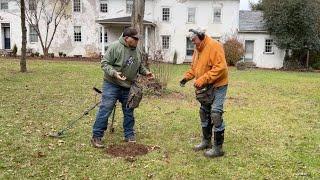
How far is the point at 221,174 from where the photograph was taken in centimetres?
605

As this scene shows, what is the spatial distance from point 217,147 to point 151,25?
96.4 ft

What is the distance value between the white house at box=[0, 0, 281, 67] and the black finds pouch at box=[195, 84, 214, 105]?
93.3ft

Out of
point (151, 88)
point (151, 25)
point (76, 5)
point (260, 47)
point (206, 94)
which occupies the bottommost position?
point (151, 88)

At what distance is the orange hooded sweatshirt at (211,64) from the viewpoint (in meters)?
6.44

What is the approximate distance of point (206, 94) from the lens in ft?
22.0

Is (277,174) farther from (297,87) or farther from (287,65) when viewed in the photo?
(287,65)

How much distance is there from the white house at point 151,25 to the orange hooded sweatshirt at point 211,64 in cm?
2848

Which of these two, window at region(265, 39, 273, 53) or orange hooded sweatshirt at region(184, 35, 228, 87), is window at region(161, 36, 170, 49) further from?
orange hooded sweatshirt at region(184, 35, 228, 87)

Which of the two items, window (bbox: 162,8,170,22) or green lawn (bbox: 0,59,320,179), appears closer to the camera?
green lawn (bbox: 0,59,320,179)

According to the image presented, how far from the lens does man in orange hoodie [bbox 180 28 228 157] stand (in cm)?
646

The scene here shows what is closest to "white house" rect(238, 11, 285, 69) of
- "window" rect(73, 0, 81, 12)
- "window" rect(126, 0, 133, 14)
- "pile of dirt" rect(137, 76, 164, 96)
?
"window" rect(126, 0, 133, 14)

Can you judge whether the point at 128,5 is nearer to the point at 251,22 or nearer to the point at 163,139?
the point at 251,22

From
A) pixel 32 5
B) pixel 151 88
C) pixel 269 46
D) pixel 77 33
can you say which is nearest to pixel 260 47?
pixel 269 46

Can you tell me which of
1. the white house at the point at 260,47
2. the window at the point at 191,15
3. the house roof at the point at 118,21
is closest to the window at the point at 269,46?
the white house at the point at 260,47
